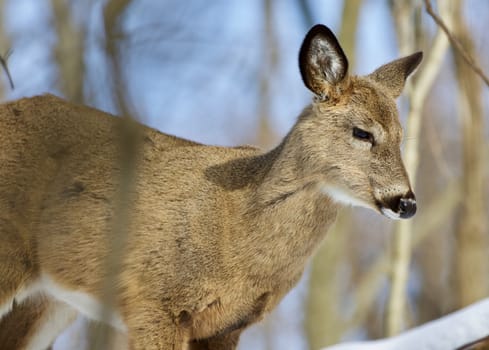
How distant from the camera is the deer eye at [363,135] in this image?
19.1ft

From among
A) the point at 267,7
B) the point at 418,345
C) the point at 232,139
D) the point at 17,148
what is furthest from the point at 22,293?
the point at 232,139

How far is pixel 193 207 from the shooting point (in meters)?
5.88

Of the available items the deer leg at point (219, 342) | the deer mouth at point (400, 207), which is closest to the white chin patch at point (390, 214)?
the deer mouth at point (400, 207)

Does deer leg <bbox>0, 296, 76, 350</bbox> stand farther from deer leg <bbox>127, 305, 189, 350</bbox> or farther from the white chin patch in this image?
the white chin patch

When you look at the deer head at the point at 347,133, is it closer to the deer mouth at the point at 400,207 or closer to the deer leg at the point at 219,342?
the deer mouth at the point at 400,207

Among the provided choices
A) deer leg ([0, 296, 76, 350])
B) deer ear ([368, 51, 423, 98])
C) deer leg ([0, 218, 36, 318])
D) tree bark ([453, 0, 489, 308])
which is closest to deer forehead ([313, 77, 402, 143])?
deer ear ([368, 51, 423, 98])

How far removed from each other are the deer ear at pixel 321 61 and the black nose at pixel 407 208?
89 centimetres

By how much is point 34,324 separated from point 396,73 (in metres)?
2.82

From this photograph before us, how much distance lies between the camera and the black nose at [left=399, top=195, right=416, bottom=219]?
5500 mm

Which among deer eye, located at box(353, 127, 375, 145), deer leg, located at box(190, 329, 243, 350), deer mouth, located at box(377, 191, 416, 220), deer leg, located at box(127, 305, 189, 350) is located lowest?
deer leg, located at box(190, 329, 243, 350)

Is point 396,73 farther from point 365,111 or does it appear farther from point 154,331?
point 154,331

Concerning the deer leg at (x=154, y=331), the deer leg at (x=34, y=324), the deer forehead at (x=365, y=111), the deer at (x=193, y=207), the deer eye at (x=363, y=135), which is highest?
the deer forehead at (x=365, y=111)

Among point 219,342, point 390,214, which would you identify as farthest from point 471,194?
point 390,214

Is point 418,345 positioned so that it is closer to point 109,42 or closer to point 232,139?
point 109,42
